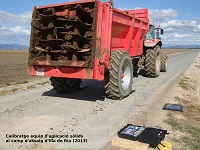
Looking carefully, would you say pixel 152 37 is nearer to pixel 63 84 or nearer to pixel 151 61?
pixel 151 61

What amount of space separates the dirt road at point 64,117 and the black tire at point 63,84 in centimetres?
23

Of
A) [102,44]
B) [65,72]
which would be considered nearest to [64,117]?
[65,72]

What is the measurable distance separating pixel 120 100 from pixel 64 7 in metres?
3.07

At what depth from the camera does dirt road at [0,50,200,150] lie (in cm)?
438

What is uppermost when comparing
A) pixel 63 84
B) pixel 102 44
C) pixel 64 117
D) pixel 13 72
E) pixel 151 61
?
pixel 102 44

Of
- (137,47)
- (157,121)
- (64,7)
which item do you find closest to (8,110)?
(64,7)

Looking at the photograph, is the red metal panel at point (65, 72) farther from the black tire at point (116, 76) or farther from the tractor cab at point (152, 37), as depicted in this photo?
the tractor cab at point (152, 37)

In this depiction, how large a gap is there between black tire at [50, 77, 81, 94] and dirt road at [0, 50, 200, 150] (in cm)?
23

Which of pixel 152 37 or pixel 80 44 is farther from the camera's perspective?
pixel 152 37

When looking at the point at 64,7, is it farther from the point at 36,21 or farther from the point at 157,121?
the point at 157,121

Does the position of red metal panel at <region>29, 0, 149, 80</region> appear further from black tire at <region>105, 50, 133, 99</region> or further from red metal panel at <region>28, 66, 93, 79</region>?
black tire at <region>105, 50, 133, 99</region>

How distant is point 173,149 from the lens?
412 centimetres

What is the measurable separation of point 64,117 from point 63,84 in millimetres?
2568

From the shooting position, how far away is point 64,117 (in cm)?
573
